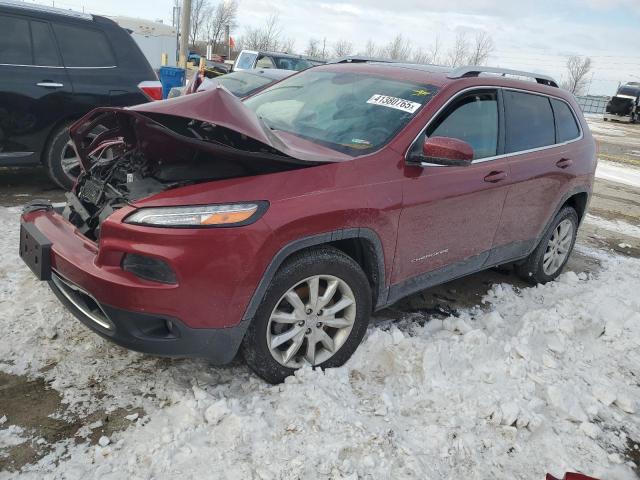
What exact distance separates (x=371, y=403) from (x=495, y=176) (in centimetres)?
187

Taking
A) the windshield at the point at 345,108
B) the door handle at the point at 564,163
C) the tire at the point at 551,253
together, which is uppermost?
the windshield at the point at 345,108

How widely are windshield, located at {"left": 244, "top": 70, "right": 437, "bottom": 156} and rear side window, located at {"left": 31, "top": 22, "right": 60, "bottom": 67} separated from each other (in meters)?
2.81

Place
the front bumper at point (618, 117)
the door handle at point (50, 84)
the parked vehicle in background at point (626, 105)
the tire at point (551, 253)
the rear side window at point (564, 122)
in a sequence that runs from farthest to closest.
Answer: the front bumper at point (618, 117), the parked vehicle in background at point (626, 105), the door handle at point (50, 84), the tire at point (551, 253), the rear side window at point (564, 122)

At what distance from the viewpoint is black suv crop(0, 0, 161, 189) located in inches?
211

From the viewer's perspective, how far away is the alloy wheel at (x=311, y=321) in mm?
2801

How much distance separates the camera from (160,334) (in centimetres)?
255


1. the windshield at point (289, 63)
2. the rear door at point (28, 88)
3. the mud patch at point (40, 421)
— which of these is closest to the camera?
the mud patch at point (40, 421)

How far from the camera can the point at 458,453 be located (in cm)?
258

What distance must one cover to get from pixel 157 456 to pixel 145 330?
0.56 meters

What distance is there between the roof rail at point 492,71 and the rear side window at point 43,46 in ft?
→ 13.9

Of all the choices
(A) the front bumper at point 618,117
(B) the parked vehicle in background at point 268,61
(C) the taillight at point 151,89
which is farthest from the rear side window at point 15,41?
(A) the front bumper at point 618,117

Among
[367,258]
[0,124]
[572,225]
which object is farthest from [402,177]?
[0,124]

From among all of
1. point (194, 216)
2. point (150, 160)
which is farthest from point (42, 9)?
point (194, 216)

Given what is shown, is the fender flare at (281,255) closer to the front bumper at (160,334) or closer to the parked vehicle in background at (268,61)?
the front bumper at (160,334)
